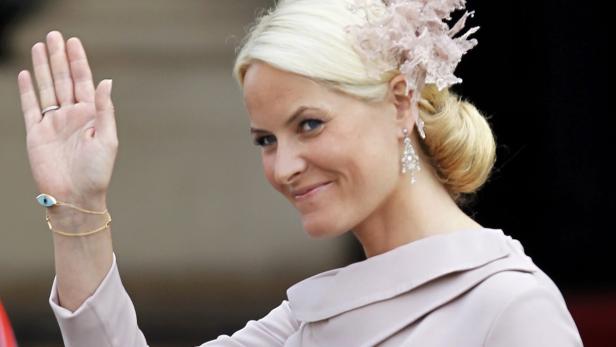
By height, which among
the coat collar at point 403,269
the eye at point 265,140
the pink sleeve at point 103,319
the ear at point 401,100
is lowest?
the pink sleeve at point 103,319

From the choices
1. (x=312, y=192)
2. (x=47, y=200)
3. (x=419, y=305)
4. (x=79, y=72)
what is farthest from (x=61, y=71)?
(x=419, y=305)

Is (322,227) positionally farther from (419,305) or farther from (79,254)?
(79,254)

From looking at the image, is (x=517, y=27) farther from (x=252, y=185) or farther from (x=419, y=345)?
(x=419, y=345)

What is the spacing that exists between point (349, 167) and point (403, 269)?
0.62ft

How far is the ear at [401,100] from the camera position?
2180 millimetres

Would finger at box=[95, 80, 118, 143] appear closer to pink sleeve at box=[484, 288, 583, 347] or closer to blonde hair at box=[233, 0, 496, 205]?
blonde hair at box=[233, 0, 496, 205]

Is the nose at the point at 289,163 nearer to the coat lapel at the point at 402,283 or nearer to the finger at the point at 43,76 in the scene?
the coat lapel at the point at 402,283

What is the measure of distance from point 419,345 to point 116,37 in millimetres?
3607

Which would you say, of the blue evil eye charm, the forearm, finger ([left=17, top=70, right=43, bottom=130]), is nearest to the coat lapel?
the forearm

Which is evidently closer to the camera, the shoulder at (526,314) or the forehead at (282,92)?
the shoulder at (526,314)

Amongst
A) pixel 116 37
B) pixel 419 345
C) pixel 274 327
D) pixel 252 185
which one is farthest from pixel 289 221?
pixel 419 345

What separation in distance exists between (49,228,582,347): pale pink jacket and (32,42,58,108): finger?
1.00 feet

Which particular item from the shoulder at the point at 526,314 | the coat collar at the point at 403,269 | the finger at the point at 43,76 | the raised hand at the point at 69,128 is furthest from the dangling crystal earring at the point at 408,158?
the finger at the point at 43,76

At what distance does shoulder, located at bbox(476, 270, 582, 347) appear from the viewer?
1921 millimetres
